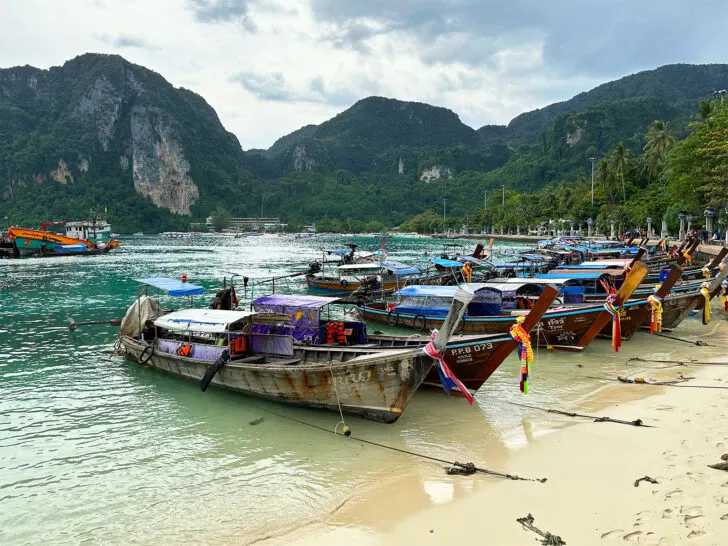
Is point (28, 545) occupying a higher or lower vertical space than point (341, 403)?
lower

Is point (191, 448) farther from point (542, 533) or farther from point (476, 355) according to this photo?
point (542, 533)

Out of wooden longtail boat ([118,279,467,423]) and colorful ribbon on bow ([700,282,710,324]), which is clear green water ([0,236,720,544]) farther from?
colorful ribbon on bow ([700,282,710,324])

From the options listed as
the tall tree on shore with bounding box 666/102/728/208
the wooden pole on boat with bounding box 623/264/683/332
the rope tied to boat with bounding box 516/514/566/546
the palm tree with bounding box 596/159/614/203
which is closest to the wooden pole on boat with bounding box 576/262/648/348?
the wooden pole on boat with bounding box 623/264/683/332

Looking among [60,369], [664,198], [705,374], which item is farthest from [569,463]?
[664,198]

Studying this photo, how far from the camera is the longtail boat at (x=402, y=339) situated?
13.2 meters

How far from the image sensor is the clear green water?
8859mm

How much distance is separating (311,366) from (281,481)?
10.4 feet

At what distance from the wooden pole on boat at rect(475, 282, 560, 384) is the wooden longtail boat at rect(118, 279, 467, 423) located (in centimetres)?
224

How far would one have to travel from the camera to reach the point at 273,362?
571 inches

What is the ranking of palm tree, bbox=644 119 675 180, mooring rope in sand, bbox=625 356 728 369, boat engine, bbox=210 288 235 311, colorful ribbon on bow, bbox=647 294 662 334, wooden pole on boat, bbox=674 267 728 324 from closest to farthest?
1. mooring rope in sand, bbox=625 356 728 369
2. colorful ribbon on bow, bbox=647 294 662 334
3. boat engine, bbox=210 288 235 311
4. wooden pole on boat, bbox=674 267 728 324
5. palm tree, bbox=644 119 675 180

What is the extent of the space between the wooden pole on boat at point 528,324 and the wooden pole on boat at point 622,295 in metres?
5.38

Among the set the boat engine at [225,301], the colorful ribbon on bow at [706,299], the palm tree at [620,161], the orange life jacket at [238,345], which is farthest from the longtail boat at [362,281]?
the palm tree at [620,161]

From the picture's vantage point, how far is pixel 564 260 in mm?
48031

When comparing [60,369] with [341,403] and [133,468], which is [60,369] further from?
[341,403]
